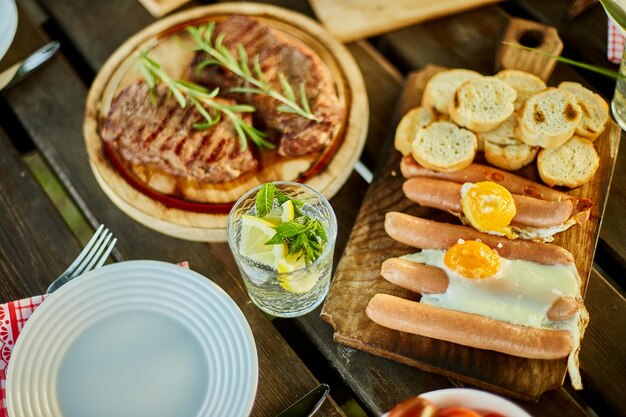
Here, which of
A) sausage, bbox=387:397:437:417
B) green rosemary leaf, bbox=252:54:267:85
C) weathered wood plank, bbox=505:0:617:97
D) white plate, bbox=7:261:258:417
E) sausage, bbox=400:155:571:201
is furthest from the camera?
weathered wood plank, bbox=505:0:617:97

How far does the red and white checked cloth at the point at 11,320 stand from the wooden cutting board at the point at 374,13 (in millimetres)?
1544

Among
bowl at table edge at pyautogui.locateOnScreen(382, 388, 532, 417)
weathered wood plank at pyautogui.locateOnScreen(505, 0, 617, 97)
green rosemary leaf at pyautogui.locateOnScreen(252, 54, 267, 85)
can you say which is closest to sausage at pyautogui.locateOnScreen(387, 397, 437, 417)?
bowl at table edge at pyautogui.locateOnScreen(382, 388, 532, 417)

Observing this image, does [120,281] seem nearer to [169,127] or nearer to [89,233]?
[169,127]

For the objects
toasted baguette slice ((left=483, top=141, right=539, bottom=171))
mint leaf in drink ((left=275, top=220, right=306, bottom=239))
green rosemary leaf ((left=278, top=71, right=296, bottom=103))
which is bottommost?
toasted baguette slice ((left=483, top=141, right=539, bottom=171))

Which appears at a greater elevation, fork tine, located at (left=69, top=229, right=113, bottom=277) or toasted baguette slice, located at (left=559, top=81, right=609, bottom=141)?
fork tine, located at (left=69, top=229, right=113, bottom=277)

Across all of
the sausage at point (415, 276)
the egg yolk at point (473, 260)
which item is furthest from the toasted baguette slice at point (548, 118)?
the sausage at point (415, 276)

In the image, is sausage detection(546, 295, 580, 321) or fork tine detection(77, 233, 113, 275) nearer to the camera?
sausage detection(546, 295, 580, 321)

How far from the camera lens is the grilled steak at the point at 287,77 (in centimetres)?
221

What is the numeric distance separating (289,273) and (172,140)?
2.54 feet

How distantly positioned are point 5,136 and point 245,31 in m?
1.01

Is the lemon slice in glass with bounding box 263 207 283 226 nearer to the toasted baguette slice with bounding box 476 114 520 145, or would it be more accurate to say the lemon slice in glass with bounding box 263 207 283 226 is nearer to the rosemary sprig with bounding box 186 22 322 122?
the rosemary sprig with bounding box 186 22 322 122

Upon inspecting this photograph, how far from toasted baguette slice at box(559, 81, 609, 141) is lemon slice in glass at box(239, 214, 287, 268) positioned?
1.16 m

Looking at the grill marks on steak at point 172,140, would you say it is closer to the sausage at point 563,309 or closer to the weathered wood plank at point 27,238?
the weathered wood plank at point 27,238

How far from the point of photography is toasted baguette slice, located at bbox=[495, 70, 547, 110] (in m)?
2.24
